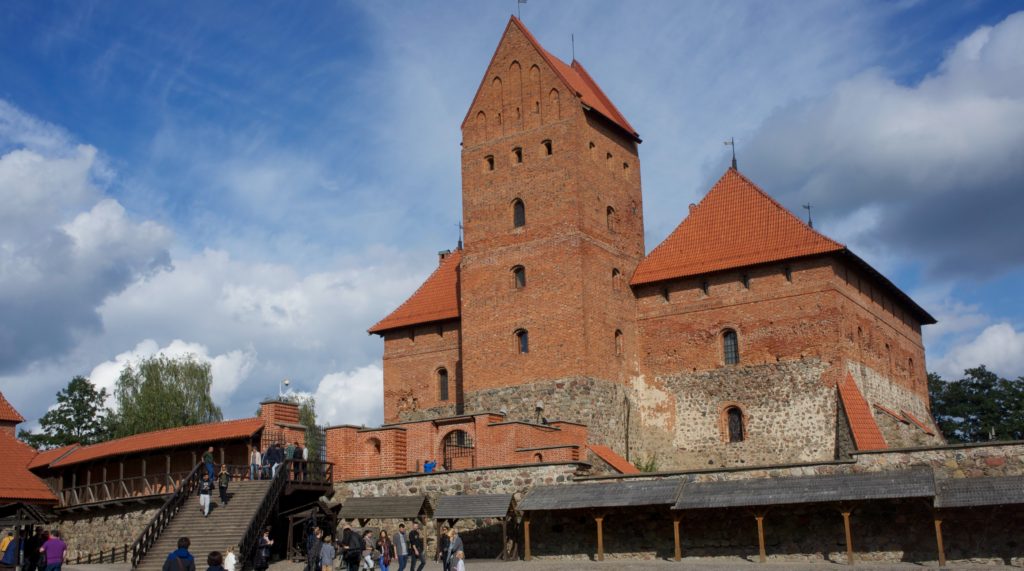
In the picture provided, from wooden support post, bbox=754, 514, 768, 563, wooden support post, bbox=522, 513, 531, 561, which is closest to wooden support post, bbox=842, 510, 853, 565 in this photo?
wooden support post, bbox=754, 514, 768, 563

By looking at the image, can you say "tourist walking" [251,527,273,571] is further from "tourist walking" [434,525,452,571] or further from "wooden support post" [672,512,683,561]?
"wooden support post" [672,512,683,561]

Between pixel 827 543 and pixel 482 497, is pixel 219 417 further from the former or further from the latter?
pixel 827 543

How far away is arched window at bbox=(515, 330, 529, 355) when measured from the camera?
102 feet

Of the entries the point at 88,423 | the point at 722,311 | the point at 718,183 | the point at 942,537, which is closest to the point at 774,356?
the point at 722,311

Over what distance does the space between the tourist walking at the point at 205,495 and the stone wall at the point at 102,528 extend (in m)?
4.87

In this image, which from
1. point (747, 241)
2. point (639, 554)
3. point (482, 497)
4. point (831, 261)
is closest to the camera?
point (639, 554)

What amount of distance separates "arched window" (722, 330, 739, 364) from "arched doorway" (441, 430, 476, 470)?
7849mm

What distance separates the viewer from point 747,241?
30844 millimetres

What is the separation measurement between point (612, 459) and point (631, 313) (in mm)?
5914

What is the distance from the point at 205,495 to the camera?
2444 cm

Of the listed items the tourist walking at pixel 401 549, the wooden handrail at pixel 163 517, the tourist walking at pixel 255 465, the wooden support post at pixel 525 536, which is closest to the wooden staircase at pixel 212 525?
the wooden handrail at pixel 163 517

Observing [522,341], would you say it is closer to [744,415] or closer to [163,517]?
[744,415]

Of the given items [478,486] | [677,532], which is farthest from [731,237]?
[677,532]

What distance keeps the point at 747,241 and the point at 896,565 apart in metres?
13.0
